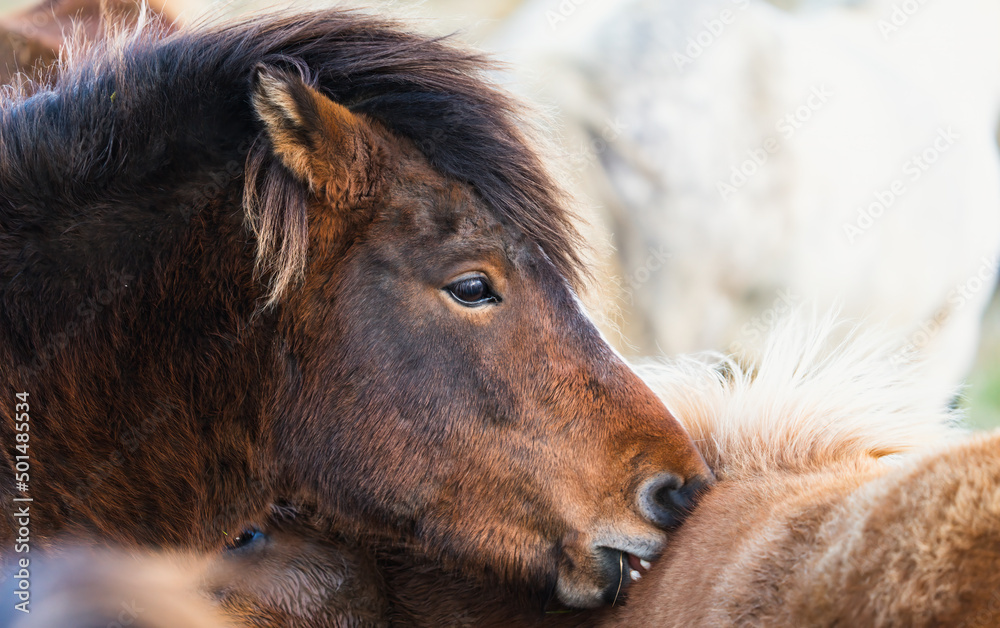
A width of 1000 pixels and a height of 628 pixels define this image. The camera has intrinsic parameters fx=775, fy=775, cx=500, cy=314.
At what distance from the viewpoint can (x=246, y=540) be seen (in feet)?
6.50

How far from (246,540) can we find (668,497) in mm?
1072

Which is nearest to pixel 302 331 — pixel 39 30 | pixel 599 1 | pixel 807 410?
pixel 807 410

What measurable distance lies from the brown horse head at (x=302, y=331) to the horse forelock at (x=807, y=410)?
0.54 ft

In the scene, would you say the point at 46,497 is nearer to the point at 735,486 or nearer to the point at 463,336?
the point at 463,336

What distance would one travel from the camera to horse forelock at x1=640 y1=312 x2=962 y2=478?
1.89 meters

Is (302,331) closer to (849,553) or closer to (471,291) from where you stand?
(471,291)

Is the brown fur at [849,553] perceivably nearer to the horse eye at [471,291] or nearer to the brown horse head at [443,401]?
the brown horse head at [443,401]

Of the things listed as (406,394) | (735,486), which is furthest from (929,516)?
(406,394)

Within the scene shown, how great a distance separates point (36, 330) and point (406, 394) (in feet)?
2.85

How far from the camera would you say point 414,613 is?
195cm

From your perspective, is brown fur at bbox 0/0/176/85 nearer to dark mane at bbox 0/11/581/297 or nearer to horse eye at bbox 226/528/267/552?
dark mane at bbox 0/11/581/297

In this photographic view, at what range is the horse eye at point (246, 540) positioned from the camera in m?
1.96

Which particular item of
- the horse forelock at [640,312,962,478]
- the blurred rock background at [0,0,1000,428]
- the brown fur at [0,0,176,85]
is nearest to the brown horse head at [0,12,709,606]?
the horse forelock at [640,312,962,478]

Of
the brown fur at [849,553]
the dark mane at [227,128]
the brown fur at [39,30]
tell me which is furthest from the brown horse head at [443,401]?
the brown fur at [39,30]
